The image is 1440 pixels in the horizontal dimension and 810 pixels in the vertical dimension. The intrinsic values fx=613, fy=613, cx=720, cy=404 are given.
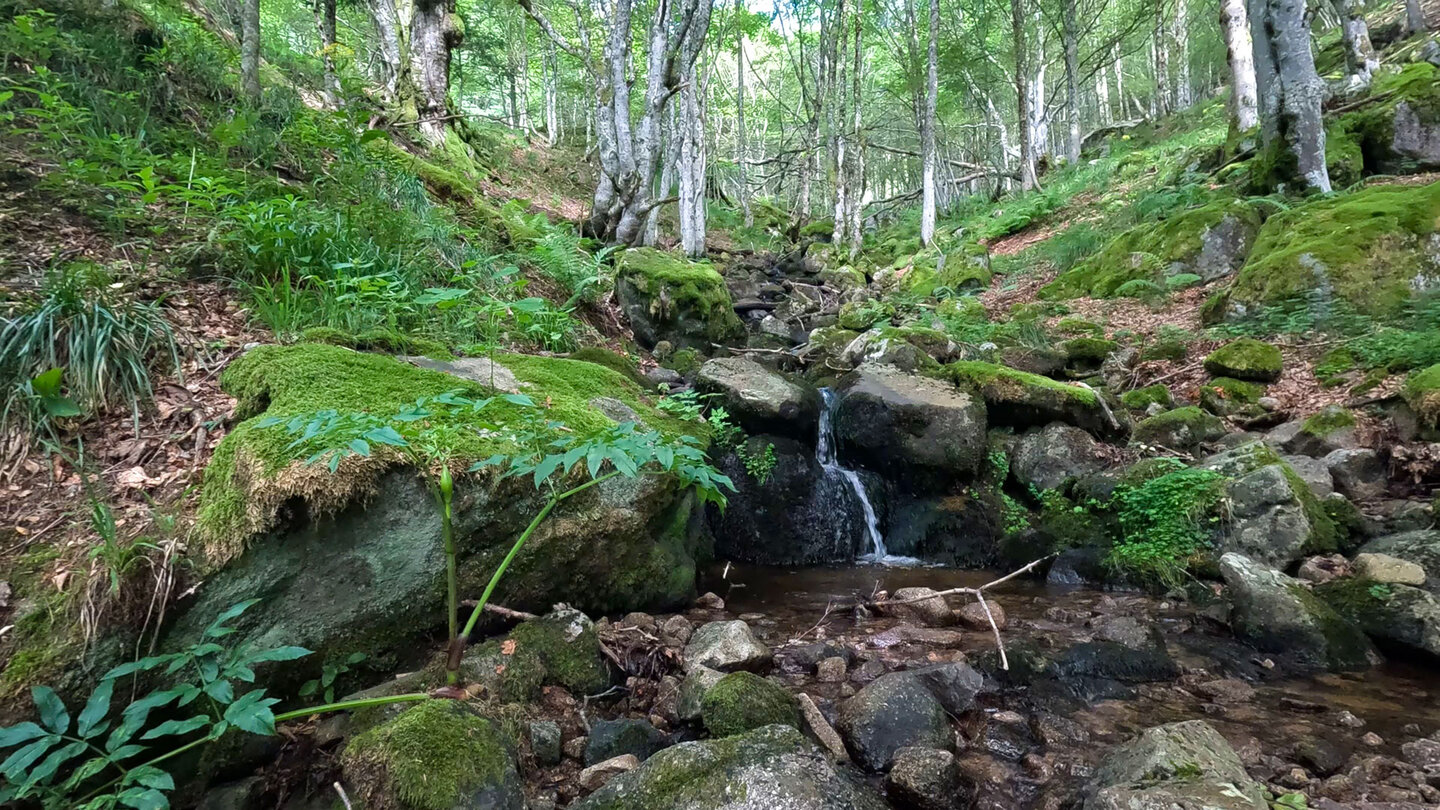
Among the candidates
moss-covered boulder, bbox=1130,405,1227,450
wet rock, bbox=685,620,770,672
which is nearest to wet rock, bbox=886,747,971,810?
wet rock, bbox=685,620,770,672

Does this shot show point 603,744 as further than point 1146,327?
No

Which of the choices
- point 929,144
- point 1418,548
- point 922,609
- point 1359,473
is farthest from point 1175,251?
point 929,144

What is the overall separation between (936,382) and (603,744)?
204 inches

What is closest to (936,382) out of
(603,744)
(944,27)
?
(603,744)

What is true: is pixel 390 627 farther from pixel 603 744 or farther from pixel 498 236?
pixel 498 236

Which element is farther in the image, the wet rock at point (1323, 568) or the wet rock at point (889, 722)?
the wet rock at point (1323, 568)

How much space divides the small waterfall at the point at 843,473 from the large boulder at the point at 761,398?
0.51ft

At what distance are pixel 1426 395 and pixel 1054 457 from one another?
8.09 ft

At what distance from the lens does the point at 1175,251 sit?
8.86 metres

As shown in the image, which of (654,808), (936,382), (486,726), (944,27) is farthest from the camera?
(944,27)

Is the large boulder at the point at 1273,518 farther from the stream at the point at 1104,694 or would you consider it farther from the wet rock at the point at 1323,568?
the stream at the point at 1104,694

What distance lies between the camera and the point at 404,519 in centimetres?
275

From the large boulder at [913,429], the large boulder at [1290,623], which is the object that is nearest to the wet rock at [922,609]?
the large boulder at [1290,623]

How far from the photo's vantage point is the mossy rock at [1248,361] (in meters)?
5.98
